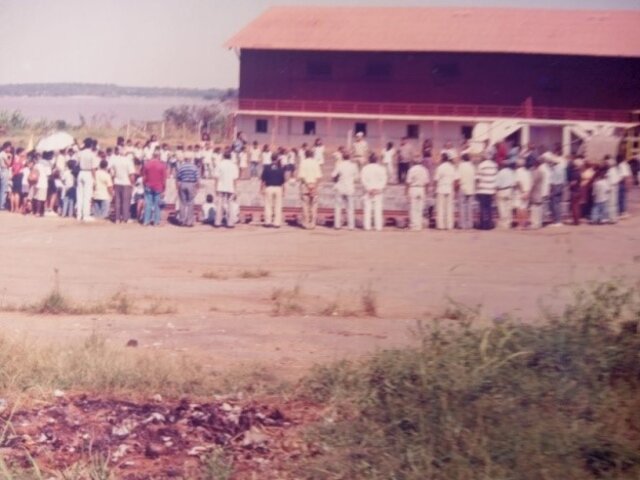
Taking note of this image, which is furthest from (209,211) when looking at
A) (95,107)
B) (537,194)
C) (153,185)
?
(537,194)

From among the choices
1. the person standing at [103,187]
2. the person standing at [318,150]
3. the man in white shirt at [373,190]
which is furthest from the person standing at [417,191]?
the person standing at [103,187]

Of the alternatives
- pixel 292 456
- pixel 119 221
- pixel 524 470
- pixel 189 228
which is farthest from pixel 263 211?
pixel 524 470

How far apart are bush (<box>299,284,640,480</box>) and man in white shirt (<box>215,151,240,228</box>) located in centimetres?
248

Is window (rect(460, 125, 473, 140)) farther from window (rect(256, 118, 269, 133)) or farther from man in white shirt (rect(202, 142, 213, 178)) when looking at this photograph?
man in white shirt (rect(202, 142, 213, 178))

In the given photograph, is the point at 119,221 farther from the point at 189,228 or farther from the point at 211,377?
the point at 211,377

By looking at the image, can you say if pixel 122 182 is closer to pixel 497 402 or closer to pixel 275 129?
pixel 275 129

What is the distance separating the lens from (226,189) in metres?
9.19

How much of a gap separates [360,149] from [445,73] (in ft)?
3.04

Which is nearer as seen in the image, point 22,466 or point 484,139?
point 22,466

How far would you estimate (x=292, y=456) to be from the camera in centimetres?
568

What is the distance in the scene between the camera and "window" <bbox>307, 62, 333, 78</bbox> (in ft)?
25.4

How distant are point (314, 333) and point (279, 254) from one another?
70 cm

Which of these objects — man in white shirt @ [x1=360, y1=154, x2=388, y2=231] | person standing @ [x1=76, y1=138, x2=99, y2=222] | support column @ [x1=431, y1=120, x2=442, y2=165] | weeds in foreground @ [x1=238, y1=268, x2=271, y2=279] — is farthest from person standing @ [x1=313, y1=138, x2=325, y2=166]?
person standing @ [x1=76, y1=138, x2=99, y2=222]

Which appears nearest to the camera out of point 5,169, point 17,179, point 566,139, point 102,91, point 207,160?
point 566,139
